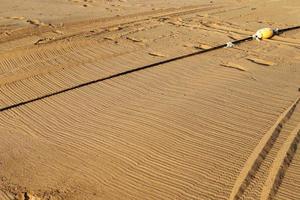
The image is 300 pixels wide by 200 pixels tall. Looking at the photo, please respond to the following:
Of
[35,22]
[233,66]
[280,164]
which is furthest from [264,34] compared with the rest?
[35,22]

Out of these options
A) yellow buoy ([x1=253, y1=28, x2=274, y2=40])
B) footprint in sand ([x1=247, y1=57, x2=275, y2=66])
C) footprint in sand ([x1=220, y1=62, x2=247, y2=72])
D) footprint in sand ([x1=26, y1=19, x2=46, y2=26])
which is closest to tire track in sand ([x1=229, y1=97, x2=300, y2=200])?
footprint in sand ([x1=220, y1=62, x2=247, y2=72])

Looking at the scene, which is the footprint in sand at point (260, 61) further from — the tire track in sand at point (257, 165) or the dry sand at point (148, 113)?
the tire track in sand at point (257, 165)

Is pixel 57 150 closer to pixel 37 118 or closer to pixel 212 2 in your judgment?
pixel 37 118

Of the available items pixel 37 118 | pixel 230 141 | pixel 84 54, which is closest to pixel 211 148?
pixel 230 141

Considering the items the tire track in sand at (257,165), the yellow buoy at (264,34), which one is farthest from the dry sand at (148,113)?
the yellow buoy at (264,34)

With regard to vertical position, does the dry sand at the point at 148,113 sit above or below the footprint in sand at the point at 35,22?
below

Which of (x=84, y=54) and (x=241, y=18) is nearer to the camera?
(x=84, y=54)

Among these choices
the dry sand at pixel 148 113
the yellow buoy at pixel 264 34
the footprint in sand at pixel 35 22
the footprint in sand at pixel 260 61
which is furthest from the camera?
the footprint in sand at pixel 35 22

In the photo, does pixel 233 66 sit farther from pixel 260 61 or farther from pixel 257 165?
pixel 257 165
